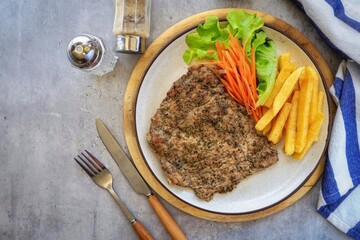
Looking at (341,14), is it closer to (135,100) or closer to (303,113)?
(303,113)

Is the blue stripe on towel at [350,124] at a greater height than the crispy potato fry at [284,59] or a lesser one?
lesser

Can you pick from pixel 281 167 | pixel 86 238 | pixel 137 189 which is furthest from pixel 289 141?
pixel 86 238

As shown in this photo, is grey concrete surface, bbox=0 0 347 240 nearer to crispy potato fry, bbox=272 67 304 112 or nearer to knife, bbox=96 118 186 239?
knife, bbox=96 118 186 239

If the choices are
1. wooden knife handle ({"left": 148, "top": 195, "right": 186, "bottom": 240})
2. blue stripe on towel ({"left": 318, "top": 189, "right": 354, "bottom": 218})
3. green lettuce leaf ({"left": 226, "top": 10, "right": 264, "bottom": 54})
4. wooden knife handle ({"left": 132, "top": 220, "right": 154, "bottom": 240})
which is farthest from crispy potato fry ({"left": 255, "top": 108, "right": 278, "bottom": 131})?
wooden knife handle ({"left": 132, "top": 220, "right": 154, "bottom": 240})

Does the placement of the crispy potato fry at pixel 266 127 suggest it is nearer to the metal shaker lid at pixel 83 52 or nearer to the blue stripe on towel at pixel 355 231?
the blue stripe on towel at pixel 355 231

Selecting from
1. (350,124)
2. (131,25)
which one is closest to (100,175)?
(131,25)

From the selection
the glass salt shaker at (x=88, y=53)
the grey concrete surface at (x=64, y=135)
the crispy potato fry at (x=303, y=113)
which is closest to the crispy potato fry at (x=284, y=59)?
the crispy potato fry at (x=303, y=113)
